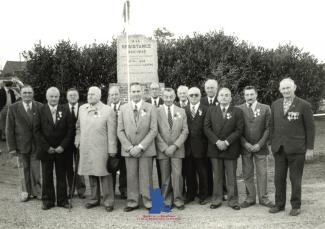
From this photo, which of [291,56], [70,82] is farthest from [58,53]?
[291,56]

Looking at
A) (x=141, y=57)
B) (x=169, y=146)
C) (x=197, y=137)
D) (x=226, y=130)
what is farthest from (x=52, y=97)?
(x=141, y=57)

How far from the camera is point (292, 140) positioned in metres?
6.16

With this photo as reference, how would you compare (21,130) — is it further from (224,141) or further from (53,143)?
(224,141)

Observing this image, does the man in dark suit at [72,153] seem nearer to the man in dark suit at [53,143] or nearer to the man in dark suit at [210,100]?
the man in dark suit at [53,143]

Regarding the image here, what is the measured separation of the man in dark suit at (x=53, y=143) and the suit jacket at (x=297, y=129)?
129 inches

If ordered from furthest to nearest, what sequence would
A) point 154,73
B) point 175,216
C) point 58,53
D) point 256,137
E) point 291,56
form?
point 291,56 < point 58,53 < point 154,73 < point 256,137 < point 175,216

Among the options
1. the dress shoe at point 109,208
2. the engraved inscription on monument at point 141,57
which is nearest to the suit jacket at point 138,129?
the dress shoe at point 109,208

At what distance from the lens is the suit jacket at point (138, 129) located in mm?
6539

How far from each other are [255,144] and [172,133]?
51.0 inches

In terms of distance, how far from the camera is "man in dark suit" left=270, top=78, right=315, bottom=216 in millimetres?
6160

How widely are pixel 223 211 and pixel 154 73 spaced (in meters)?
6.76

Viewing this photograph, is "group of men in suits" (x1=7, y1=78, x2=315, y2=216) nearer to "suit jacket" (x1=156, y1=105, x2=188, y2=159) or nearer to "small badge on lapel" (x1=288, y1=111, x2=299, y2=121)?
"suit jacket" (x1=156, y1=105, x2=188, y2=159)

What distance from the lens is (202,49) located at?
1742cm

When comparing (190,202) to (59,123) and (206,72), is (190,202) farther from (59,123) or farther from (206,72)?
(206,72)
